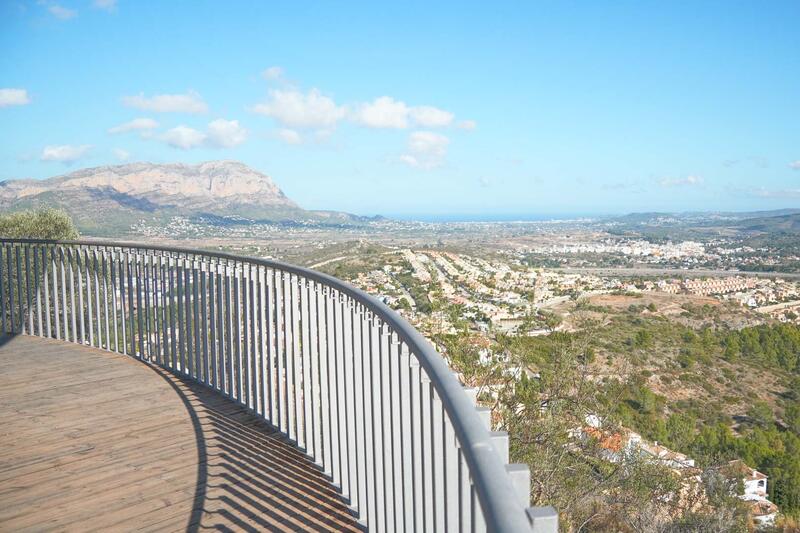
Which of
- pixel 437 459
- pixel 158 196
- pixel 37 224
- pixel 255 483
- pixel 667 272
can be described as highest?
pixel 158 196

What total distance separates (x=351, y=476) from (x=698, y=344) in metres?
30.7

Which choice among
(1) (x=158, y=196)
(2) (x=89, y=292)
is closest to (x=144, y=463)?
(2) (x=89, y=292)

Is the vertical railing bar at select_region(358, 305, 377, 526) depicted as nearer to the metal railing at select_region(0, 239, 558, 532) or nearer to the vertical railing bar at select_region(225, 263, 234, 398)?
the metal railing at select_region(0, 239, 558, 532)

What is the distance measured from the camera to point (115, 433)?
170 inches

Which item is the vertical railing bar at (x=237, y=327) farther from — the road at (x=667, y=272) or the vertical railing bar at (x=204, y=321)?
the road at (x=667, y=272)

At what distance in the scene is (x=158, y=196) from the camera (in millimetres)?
69812

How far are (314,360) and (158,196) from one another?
237ft

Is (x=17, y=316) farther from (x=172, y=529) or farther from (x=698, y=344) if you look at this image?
(x=698, y=344)

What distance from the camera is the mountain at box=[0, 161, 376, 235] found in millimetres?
43969

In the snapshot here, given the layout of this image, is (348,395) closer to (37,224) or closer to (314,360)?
(314,360)

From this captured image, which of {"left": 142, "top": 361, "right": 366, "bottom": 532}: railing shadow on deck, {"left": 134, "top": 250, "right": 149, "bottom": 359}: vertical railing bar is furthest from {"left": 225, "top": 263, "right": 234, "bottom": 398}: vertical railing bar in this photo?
{"left": 134, "top": 250, "right": 149, "bottom": 359}: vertical railing bar

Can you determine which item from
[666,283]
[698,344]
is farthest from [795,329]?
[666,283]

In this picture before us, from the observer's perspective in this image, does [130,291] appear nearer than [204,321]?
No

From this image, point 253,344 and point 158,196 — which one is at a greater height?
point 158,196
